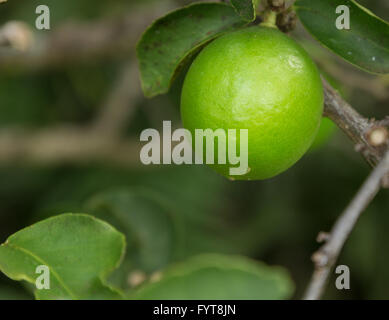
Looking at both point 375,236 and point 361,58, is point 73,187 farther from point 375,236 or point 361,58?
point 361,58

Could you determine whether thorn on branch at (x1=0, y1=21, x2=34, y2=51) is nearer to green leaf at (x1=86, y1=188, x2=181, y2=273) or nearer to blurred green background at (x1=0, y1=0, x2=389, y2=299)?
green leaf at (x1=86, y1=188, x2=181, y2=273)

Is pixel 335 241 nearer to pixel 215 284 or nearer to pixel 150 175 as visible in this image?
pixel 215 284

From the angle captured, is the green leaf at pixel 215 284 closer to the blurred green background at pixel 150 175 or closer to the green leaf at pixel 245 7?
the green leaf at pixel 245 7

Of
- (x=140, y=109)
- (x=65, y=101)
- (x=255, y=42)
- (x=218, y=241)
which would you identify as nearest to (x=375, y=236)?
(x=218, y=241)

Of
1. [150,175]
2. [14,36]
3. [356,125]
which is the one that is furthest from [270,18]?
[150,175]

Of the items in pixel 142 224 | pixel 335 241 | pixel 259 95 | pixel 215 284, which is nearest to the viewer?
pixel 335 241

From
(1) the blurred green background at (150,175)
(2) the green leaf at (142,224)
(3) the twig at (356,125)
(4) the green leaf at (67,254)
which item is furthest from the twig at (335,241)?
(1) the blurred green background at (150,175)

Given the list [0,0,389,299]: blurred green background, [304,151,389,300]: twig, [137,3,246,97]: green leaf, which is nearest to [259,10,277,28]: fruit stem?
[137,3,246,97]: green leaf
